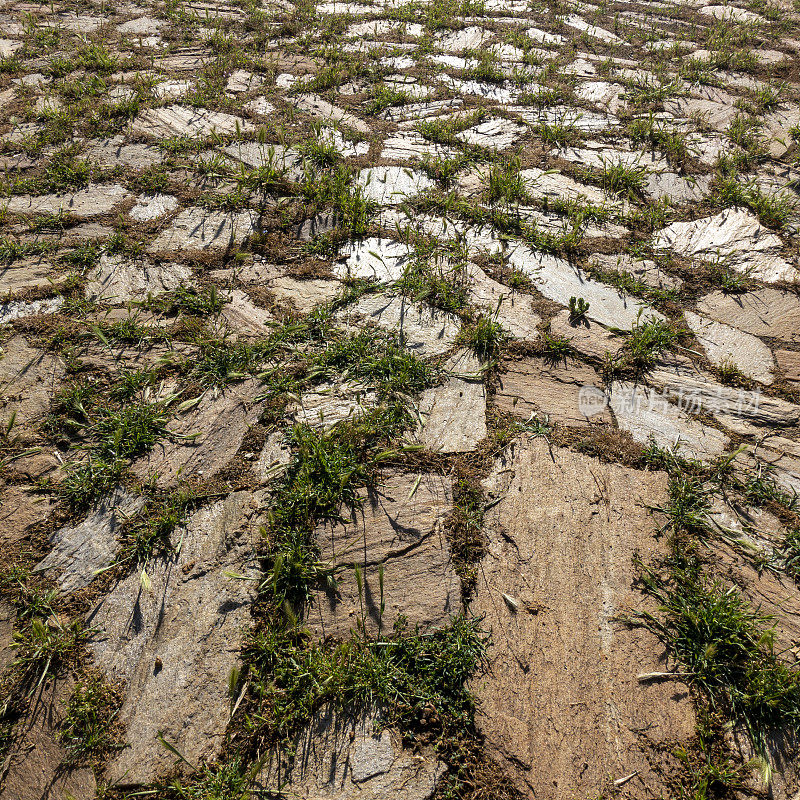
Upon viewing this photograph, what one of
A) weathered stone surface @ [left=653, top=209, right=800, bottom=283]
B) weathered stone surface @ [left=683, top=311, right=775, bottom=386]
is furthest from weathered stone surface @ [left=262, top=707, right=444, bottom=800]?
weathered stone surface @ [left=653, top=209, right=800, bottom=283]

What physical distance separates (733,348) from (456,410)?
144 cm

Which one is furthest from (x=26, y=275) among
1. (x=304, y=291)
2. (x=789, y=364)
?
(x=789, y=364)

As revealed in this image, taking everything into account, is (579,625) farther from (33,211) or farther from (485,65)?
(485,65)

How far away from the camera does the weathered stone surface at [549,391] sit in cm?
218

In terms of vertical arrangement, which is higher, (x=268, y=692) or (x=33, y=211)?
(x=33, y=211)

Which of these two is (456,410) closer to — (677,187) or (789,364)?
(789,364)

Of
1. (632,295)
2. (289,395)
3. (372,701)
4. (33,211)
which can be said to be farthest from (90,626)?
(632,295)

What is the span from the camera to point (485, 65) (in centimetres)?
443

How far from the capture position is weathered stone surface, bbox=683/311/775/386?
236 cm

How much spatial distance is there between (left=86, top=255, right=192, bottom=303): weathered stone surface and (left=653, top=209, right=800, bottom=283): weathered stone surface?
9.01 ft

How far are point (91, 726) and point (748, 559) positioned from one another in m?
2.12

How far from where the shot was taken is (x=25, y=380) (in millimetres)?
2166

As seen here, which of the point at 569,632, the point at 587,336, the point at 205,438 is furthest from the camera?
the point at 587,336

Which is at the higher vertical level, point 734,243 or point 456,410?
point 734,243
